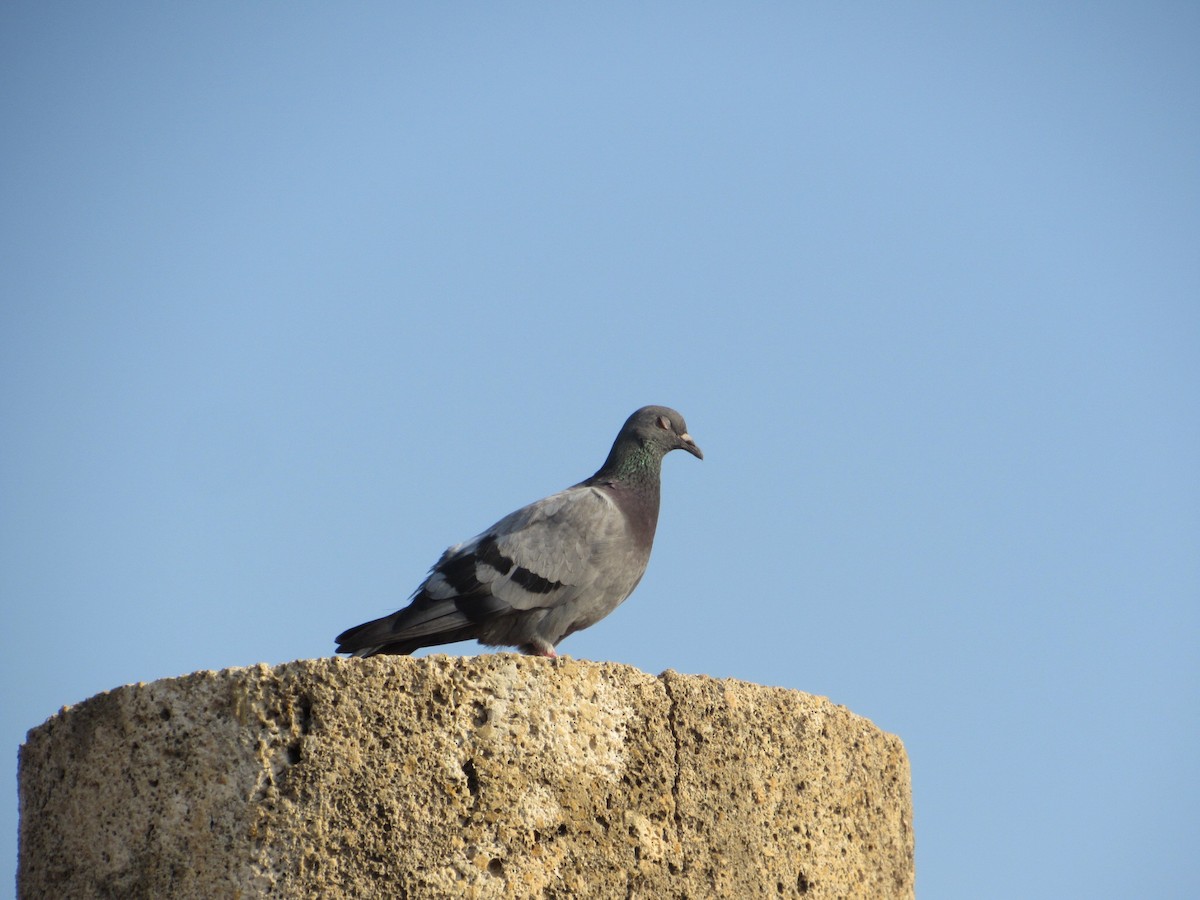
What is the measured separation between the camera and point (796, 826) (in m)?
5.32

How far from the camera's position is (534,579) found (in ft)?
22.8

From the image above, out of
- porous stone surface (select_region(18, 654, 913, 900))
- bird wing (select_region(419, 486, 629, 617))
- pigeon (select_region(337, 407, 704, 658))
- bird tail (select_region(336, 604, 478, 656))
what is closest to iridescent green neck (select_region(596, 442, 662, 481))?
pigeon (select_region(337, 407, 704, 658))

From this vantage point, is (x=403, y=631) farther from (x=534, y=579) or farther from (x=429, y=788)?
(x=429, y=788)

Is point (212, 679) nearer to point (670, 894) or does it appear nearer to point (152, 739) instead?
point (152, 739)

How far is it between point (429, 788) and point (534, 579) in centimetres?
221

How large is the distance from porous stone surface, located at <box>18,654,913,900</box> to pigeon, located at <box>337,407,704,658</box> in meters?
1.63

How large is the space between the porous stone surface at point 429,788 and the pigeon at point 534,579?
163 centimetres

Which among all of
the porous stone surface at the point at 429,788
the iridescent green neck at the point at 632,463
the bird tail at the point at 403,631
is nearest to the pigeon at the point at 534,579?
the bird tail at the point at 403,631

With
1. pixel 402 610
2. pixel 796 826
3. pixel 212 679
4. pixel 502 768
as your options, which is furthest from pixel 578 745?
pixel 402 610

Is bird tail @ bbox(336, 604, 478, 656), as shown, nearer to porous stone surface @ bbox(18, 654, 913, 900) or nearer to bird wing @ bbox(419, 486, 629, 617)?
bird wing @ bbox(419, 486, 629, 617)

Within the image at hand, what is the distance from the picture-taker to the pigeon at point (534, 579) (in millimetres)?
6715

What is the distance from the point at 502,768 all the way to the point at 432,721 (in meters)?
0.29

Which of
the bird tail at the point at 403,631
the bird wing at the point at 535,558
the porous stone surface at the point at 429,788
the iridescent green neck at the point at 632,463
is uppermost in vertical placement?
the iridescent green neck at the point at 632,463

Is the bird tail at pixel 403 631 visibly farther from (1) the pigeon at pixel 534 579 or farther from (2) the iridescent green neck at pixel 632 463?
(2) the iridescent green neck at pixel 632 463
